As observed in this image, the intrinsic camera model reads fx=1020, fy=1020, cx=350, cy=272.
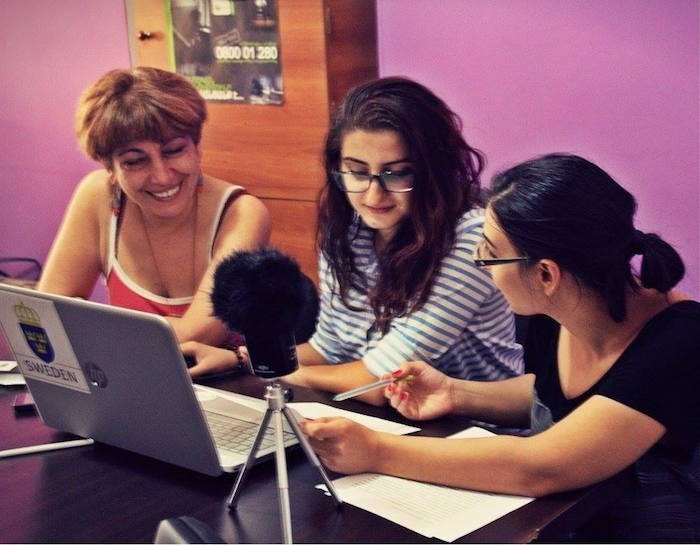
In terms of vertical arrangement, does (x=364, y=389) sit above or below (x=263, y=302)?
below

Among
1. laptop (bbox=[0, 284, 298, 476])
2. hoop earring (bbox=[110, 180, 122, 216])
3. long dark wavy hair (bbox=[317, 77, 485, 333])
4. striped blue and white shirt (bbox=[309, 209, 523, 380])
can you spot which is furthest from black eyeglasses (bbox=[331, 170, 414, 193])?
hoop earring (bbox=[110, 180, 122, 216])

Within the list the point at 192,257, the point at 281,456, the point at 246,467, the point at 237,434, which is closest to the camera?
the point at 281,456

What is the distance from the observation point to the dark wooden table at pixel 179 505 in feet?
4.53

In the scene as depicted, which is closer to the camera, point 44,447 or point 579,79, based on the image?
point 44,447

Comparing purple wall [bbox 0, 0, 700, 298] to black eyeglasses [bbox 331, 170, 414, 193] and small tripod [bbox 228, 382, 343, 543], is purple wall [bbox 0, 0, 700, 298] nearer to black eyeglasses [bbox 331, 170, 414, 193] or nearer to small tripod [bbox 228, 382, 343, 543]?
black eyeglasses [bbox 331, 170, 414, 193]

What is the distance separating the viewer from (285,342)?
1388 mm

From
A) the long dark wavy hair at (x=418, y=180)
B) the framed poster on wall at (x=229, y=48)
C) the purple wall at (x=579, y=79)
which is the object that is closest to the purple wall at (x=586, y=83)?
the purple wall at (x=579, y=79)

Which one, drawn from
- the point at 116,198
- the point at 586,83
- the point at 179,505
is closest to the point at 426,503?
the point at 179,505

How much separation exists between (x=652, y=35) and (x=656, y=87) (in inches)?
5.7

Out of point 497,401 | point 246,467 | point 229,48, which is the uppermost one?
point 229,48

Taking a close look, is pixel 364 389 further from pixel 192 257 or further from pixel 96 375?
pixel 192 257

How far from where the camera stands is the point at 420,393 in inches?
71.3

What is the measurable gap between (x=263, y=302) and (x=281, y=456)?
0.67 feet

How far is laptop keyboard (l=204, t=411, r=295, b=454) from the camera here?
1642mm
